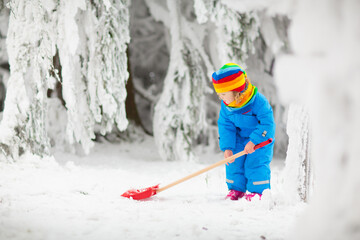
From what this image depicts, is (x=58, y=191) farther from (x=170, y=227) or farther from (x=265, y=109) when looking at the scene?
(x=265, y=109)

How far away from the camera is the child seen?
118 inches

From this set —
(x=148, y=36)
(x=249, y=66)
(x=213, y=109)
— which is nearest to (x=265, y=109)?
(x=249, y=66)

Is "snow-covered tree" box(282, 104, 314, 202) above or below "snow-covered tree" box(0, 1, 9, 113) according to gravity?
below

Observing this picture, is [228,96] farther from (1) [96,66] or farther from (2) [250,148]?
(1) [96,66]

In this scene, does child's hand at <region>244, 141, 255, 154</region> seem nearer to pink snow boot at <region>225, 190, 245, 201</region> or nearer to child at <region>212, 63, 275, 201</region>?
child at <region>212, 63, 275, 201</region>

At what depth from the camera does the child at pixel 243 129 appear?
301 centimetres

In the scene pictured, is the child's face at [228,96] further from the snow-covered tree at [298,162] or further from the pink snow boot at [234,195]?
the pink snow boot at [234,195]

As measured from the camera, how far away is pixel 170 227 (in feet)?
7.38

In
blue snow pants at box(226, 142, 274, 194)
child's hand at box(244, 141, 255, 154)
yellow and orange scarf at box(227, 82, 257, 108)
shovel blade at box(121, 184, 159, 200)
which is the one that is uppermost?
yellow and orange scarf at box(227, 82, 257, 108)

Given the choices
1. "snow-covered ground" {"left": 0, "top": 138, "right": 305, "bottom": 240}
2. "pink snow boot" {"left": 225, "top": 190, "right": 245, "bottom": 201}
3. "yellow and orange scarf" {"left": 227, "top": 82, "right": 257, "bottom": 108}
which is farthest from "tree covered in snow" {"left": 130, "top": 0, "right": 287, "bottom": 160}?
"pink snow boot" {"left": 225, "top": 190, "right": 245, "bottom": 201}

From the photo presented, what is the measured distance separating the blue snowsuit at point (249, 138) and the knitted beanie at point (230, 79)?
0.21 metres

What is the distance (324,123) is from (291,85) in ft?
0.62

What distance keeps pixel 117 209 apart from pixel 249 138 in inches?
53.1

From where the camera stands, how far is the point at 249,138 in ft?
10.9
